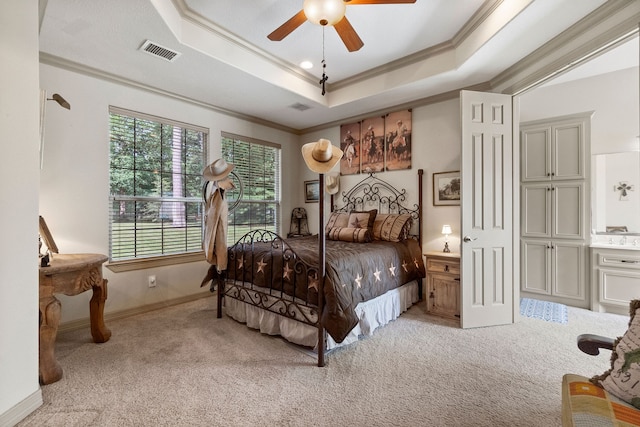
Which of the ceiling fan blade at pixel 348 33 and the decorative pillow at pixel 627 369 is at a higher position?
the ceiling fan blade at pixel 348 33

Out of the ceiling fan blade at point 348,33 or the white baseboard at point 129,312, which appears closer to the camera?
the ceiling fan blade at point 348,33

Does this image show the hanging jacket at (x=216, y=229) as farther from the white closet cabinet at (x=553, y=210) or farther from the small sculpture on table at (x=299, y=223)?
the white closet cabinet at (x=553, y=210)

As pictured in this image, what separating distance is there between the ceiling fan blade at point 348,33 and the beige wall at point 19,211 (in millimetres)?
1994

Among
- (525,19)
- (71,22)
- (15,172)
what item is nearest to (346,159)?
Answer: (525,19)

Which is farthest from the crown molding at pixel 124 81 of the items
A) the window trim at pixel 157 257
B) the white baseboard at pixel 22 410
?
the white baseboard at pixel 22 410

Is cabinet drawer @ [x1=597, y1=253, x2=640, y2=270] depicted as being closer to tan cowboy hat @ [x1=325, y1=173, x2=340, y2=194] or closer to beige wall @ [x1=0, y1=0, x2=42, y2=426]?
tan cowboy hat @ [x1=325, y1=173, x2=340, y2=194]

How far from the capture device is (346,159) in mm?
4914

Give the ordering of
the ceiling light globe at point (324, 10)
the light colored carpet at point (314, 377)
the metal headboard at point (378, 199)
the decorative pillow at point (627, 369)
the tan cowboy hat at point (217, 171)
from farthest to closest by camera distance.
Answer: the metal headboard at point (378, 199), the tan cowboy hat at point (217, 171), the ceiling light globe at point (324, 10), the light colored carpet at point (314, 377), the decorative pillow at point (627, 369)

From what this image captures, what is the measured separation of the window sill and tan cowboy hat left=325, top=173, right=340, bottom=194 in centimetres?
230

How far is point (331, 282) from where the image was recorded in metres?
2.33

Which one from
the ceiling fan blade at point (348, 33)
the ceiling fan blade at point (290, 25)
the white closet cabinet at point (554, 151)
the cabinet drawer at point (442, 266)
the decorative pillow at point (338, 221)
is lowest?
the cabinet drawer at point (442, 266)

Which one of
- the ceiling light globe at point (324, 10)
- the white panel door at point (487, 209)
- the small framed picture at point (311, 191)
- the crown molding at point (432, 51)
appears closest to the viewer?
the ceiling light globe at point (324, 10)

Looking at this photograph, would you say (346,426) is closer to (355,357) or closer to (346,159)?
(355,357)

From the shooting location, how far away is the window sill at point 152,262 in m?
3.28
